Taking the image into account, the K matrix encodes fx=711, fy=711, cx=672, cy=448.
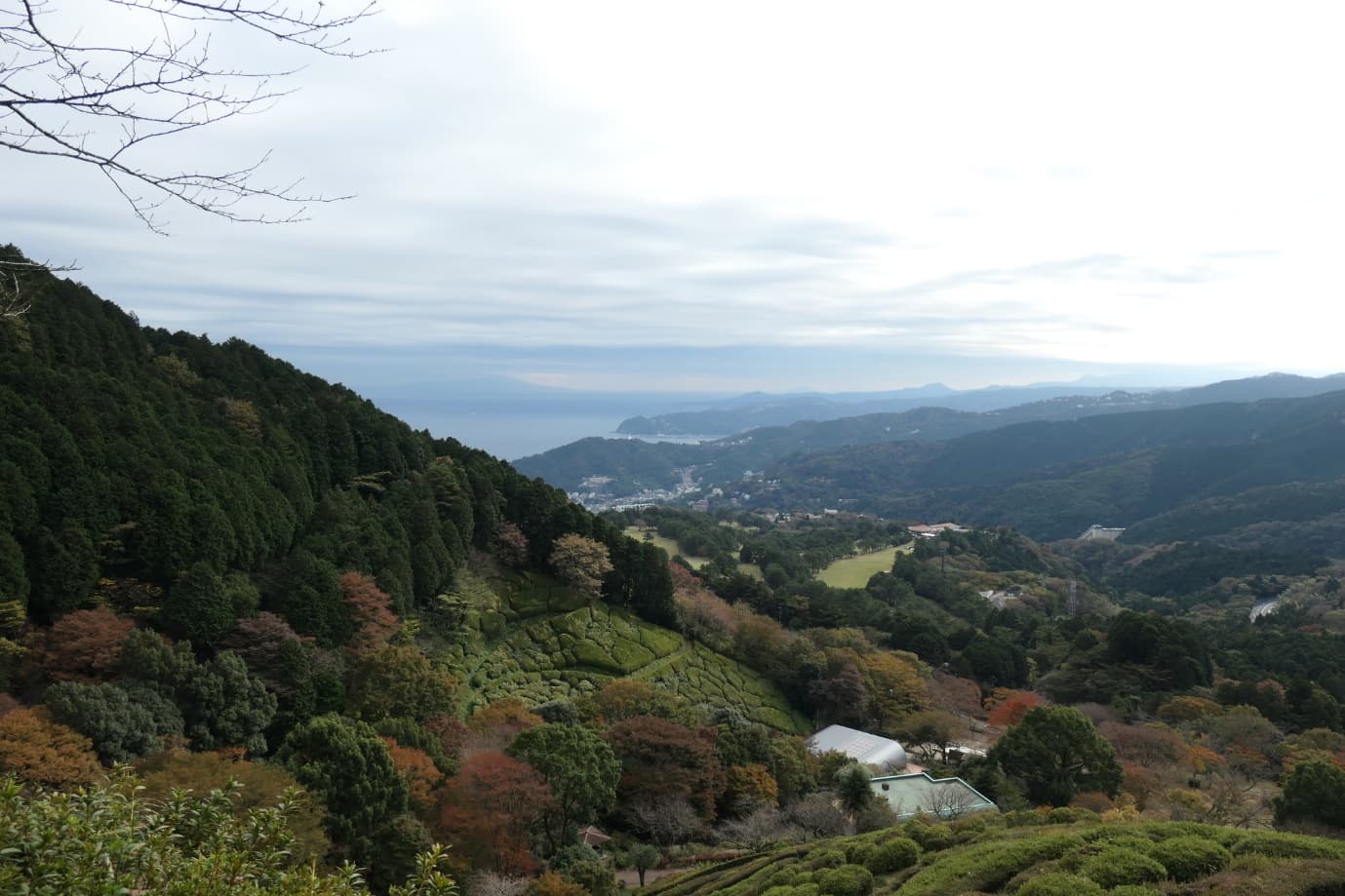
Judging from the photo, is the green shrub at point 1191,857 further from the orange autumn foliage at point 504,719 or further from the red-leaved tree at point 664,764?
the orange autumn foliage at point 504,719

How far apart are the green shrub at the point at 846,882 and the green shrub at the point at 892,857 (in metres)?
0.41

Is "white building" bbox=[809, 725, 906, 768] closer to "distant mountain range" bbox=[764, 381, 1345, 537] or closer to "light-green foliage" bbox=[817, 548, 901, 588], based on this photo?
"light-green foliage" bbox=[817, 548, 901, 588]

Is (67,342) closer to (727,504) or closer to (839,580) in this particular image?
(839,580)

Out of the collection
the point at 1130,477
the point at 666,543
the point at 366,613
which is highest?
the point at 366,613

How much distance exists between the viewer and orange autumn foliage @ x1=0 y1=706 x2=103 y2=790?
958cm

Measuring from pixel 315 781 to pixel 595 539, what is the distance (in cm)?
A: 1669

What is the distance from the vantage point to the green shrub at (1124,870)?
7328 mm

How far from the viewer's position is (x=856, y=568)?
60438 millimetres

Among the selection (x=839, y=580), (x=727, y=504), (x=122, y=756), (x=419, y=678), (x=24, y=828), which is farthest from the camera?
(x=727, y=504)

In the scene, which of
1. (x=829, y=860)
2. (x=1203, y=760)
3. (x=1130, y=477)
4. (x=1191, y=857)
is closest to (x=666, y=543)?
(x=1203, y=760)

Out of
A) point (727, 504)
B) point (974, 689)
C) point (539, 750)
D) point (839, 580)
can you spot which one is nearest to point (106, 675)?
point (539, 750)

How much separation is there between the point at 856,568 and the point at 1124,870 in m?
54.5

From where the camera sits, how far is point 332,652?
54.2ft

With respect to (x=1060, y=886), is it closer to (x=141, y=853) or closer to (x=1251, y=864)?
(x=1251, y=864)
